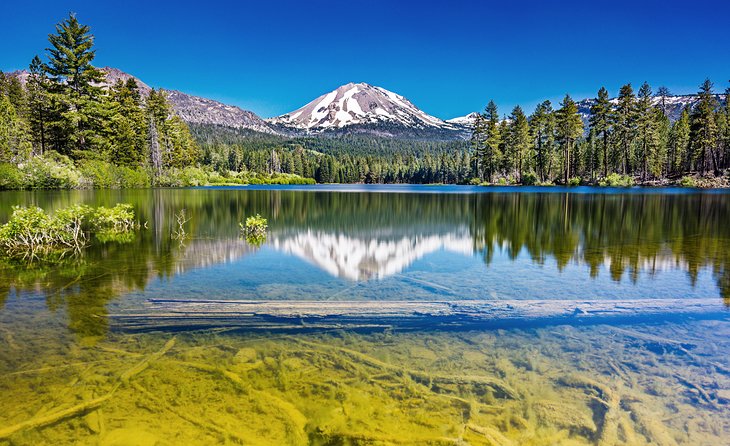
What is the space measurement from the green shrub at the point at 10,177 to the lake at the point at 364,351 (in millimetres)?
45170

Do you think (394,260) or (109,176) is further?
(109,176)

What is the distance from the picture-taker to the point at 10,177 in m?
45.3

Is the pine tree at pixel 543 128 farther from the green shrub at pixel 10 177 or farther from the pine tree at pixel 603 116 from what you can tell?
the green shrub at pixel 10 177

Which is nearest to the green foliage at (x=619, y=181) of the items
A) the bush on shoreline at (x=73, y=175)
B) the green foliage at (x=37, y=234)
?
the green foliage at (x=37, y=234)

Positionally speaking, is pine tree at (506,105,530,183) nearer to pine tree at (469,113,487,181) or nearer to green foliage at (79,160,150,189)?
pine tree at (469,113,487,181)

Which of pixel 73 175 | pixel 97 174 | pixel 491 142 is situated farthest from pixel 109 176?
pixel 491 142

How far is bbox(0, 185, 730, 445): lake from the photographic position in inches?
164

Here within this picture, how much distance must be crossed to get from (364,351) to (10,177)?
55.3 metres

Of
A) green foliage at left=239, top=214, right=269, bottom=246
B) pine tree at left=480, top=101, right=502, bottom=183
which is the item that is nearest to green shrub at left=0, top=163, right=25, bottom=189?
green foliage at left=239, top=214, right=269, bottom=246

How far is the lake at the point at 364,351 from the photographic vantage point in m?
4.16

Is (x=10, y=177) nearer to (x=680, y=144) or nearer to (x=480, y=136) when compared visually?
(x=480, y=136)

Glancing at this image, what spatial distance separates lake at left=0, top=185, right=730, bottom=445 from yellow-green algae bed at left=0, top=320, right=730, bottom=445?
0.02 meters

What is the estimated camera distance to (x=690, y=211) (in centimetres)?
2800

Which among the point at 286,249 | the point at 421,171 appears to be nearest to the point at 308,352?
the point at 286,249
